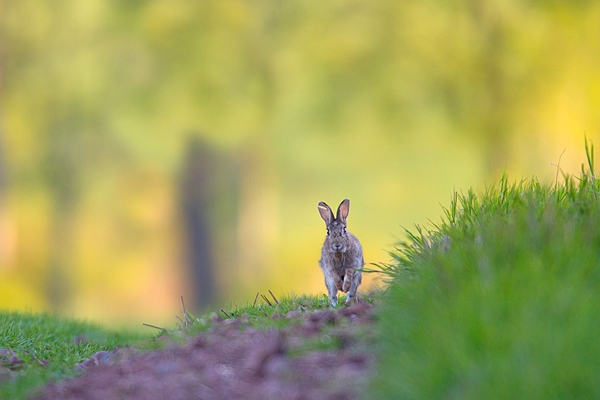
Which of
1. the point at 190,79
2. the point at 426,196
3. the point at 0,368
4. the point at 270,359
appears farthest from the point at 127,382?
the point at 426,196

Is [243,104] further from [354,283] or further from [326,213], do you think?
[354,283]

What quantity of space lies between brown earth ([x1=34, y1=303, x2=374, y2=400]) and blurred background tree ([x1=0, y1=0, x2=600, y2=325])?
1186 centimetres

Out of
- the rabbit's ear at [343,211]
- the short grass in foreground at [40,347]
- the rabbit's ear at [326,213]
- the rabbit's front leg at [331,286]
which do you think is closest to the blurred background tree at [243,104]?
the short grass in foreground at [40,347]

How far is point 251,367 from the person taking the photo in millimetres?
4457

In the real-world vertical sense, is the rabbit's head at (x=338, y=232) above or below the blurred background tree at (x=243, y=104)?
below

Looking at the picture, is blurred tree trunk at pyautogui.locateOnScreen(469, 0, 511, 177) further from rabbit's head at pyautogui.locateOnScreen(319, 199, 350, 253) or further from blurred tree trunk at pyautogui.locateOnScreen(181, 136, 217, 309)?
rabbit's head at pyautogui.locateOnScreen(319, 199, 350, 253)

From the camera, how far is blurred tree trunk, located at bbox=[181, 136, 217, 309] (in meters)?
18.7

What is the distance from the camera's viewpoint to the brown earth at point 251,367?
420cm

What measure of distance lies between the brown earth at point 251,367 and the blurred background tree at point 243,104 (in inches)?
467

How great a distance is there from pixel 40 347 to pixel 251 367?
10.5 ft

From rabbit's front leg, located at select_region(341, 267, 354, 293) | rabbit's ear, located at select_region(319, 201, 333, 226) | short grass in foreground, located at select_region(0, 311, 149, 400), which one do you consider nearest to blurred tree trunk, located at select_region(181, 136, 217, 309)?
short grass in foreground, located at select_region(0, 311, 149, 400)

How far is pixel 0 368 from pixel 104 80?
1322 centimetres

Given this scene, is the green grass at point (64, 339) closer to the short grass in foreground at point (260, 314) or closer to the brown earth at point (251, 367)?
the short grass in foreground at point (260, 314)

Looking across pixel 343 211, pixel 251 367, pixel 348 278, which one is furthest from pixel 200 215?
pixel 251 367
